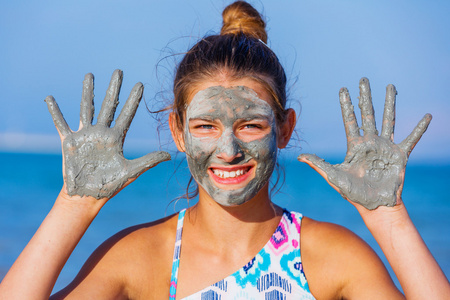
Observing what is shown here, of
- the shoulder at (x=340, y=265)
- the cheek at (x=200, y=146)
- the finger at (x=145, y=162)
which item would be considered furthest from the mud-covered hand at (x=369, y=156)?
the finger at (x=145, y=162)

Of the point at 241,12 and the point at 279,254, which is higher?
the point at 241,12

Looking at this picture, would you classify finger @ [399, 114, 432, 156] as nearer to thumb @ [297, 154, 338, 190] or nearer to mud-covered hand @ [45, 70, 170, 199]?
thumb @ [297, 154, 338, 190]

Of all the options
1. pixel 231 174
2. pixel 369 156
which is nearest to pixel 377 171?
pixel 369 156

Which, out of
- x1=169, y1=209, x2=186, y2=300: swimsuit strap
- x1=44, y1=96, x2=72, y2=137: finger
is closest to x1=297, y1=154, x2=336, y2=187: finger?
x1=169, y1=209, x2=186, y2=300: swimsuit strap

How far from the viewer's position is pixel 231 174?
2.57 meters

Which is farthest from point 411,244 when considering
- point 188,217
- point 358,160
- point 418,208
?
point 418,208

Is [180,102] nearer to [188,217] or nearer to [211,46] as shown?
[211,46]

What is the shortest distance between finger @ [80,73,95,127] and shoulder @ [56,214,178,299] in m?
0.59

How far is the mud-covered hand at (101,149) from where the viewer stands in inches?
98.7

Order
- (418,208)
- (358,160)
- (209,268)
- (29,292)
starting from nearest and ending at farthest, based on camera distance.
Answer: (29,292)
(358,160)
(209,268)
(418,208)

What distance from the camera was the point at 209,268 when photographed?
2703 mm

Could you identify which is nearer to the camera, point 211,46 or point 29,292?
point 29,292

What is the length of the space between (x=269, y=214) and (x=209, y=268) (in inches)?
16.0

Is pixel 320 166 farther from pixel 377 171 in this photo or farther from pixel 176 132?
pixel 176 132
